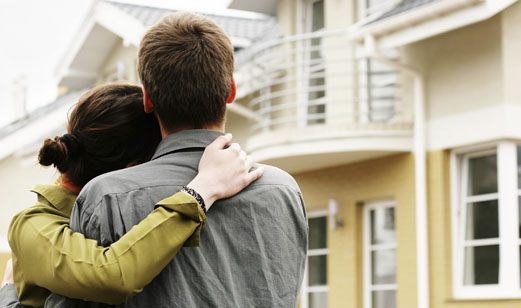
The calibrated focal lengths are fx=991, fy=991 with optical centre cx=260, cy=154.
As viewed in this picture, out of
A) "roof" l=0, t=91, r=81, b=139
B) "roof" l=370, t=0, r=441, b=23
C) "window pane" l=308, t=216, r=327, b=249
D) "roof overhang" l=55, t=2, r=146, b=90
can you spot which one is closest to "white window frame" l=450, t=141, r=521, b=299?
"roof" l=370, t=0, r=441, b=23

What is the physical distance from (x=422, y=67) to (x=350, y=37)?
972 mm

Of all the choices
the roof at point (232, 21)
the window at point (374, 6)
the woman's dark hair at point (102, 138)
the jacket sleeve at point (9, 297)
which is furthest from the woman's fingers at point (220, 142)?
the roof at point (232, 21)

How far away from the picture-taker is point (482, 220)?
11539 mm

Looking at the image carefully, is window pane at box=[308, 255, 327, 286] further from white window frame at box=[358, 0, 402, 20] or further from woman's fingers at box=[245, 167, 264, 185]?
woman's fingers at box=[245, 167, 264, 185]

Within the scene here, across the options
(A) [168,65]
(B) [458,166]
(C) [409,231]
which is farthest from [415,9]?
(A) [168,65]

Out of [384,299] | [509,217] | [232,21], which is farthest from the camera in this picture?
[232,21]

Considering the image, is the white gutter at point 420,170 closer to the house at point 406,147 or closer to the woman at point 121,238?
the house at point 406,147

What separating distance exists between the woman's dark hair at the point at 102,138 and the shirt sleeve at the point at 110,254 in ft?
1.13

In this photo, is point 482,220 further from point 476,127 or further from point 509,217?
point 476,127

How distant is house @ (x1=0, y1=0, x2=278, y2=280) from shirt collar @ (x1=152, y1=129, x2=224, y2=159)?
1368 cm

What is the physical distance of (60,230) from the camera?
7.45 ft

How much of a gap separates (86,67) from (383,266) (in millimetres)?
11430

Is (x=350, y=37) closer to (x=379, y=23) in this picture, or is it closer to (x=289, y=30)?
(x=379, y=23)

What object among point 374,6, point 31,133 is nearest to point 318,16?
point 374,6
